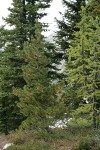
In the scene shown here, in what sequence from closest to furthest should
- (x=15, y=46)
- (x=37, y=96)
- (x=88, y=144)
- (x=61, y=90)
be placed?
(x=88, y=144)
(x=37, y=96)
(x=61, y=90)
(x=15, y=46)

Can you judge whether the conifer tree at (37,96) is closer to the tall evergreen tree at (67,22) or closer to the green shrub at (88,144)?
the green shrub at (88,144)

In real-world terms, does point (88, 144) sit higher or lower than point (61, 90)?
lower

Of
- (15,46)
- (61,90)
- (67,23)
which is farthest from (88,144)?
(15,46)

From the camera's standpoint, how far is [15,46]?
25.6 m

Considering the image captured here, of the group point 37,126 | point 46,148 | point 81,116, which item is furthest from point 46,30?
point 46,148

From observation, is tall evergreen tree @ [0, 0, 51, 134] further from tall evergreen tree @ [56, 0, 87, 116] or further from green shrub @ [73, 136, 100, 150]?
green shrub @ [73, 136, 100, 150]

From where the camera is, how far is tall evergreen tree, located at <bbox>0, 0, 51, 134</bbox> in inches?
975

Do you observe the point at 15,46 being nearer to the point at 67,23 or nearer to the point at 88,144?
the point at 67,23

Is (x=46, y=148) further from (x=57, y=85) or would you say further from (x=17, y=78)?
(x=17, y=78)

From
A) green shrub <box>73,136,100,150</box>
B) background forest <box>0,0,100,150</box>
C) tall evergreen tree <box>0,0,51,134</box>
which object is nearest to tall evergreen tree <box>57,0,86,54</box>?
background forest <box>0,0,100,150</box>

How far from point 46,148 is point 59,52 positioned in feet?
33.0

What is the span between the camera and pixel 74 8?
78.8ft

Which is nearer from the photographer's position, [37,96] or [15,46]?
[37,96]

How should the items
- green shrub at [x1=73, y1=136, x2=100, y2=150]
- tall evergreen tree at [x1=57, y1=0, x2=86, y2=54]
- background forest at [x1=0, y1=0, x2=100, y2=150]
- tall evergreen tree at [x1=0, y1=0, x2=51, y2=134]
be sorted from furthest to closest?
tall evergreen tree at [x1=0, y1=0, x2=51, y2=134] < tall evergreen tree at [x1=57, y1=0, x2=86, y2=54] < background forest at [x1=0, y1=0, x2=100, y2=150] < green shrub at [x1=73, y1=136, x2=100, y2=150]
